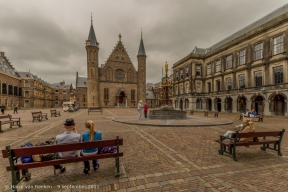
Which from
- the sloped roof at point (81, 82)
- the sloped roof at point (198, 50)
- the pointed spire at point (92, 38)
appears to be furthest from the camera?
the sloped roof at point (81, 82)

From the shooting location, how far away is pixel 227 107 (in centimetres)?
2753

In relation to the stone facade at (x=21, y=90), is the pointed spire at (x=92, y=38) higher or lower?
higher

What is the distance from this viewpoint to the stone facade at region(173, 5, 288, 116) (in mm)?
19531

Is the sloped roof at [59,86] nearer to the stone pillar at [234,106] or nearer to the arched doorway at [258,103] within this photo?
the stone pillar at [234,106]

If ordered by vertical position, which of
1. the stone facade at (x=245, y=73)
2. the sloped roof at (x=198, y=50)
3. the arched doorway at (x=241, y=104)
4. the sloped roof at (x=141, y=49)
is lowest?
the arched doorway at (x=241, y=104)

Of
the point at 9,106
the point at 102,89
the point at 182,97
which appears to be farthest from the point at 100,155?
the point at 9,106

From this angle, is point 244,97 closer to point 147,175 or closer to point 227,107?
point 227,107

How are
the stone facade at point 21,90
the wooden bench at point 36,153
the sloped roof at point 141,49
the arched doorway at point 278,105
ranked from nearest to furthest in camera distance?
the wooden bench at point 36,153 < the arched doorway at point 278,105 < the stone facade at point 21,90 < the sloped roof at point 141,49

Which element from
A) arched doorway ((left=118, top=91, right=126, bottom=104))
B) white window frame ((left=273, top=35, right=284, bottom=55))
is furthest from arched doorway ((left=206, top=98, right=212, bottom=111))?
arched doorway ((left=118, top=91, right=126, bottom=104))

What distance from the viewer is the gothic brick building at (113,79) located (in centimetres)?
4062

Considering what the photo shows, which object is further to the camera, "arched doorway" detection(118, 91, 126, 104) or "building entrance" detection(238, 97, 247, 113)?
"arched doorway" detection(118, 91, 126, 104)

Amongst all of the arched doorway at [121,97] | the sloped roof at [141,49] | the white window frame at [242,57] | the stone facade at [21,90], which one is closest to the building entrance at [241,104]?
the white window frame at [242,57]

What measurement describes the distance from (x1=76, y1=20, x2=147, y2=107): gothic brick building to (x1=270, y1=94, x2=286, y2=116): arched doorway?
3374 cm

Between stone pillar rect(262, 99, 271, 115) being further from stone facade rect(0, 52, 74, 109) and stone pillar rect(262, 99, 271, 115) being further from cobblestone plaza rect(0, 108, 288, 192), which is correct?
stone facade rect(0, 52, 74, 109)
